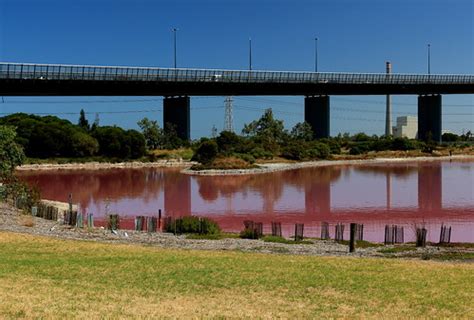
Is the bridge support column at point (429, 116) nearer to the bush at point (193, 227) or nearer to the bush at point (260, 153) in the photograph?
the bush at point (260, 153)

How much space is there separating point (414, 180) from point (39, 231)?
42.3m

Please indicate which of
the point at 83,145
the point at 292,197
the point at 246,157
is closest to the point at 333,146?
the point at 246,157

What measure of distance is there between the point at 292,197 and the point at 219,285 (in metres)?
30.6

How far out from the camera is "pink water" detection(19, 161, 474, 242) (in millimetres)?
32531

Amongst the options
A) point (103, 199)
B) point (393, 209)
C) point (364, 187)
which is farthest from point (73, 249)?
point (364, 187)

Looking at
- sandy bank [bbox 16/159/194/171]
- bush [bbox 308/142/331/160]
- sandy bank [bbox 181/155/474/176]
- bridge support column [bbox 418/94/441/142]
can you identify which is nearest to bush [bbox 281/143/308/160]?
bush [bbox 308/142/331/160]

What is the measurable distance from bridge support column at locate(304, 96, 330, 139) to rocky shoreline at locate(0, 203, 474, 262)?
84.6 metres

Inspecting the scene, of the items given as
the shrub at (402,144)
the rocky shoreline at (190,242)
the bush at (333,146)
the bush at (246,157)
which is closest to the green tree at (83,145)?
the bush at (246,157)

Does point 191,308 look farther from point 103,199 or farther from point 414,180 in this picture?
point 414,180

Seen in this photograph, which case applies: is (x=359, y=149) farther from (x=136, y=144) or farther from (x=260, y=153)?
(x=136, y=144)

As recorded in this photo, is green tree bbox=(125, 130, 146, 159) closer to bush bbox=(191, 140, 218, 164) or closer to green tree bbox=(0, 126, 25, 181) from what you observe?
bush bbox=(191, 140, 218, 164)

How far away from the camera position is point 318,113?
110 meters

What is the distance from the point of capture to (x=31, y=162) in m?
79.9

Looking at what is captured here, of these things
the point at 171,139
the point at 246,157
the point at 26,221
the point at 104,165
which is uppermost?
the point at 171,139
